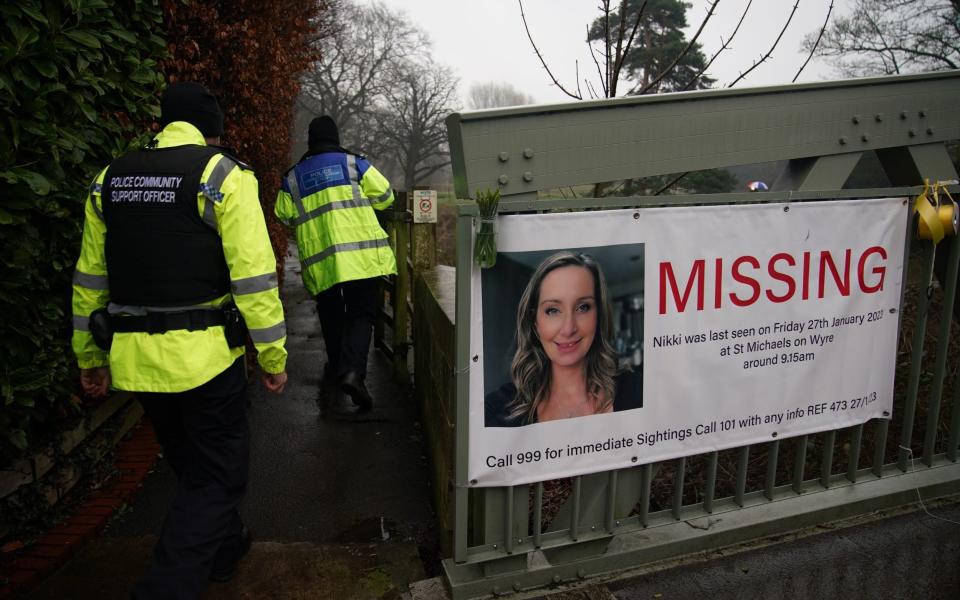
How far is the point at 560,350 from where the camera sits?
2.65 m

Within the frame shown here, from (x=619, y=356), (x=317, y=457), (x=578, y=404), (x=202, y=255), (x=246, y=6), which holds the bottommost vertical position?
(x=317, y=457)

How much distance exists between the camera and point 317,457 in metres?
4.32

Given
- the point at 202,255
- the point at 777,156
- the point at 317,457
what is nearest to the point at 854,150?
the point at 777,156

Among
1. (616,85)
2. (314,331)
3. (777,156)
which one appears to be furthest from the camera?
(314,331)

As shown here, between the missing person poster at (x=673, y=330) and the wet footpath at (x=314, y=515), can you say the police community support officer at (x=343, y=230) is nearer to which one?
Result: the wet footpath at (x=314, y=515)

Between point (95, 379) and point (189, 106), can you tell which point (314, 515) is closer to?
point (95, 379)

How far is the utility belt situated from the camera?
103 inches

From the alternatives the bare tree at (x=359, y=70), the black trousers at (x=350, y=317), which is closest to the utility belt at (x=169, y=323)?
the black trousers at (x=350, y=317)

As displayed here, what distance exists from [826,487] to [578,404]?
1.58 m

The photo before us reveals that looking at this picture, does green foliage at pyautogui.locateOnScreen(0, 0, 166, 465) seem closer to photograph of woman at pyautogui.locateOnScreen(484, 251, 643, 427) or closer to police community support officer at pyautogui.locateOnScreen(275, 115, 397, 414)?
police community support officer at pyautogui.locateOnScreen(275, 115, 397, 414)

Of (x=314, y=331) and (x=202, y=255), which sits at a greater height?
(x=202, y=255)

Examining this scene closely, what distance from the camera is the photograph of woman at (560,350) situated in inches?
102

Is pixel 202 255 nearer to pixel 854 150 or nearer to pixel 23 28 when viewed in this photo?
pixel 23 28

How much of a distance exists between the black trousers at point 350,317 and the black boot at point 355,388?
5 centimetres
